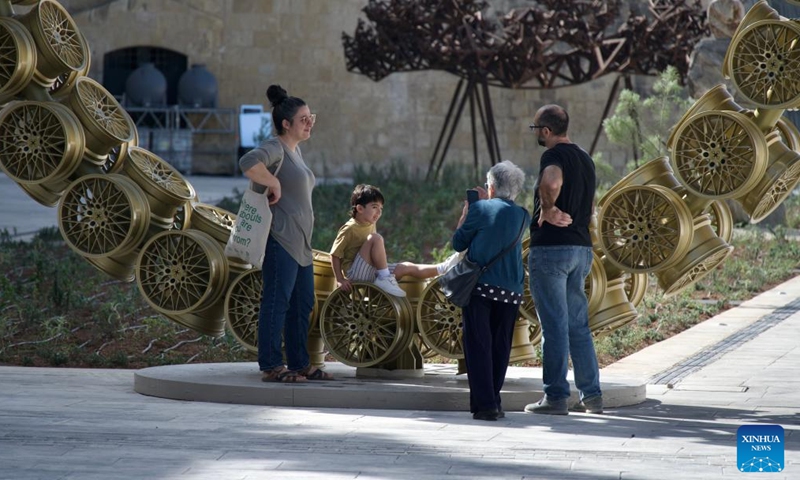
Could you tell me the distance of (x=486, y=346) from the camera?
8.08 metres

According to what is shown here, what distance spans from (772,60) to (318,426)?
12.1 feet

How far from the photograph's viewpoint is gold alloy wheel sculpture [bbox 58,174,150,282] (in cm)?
928

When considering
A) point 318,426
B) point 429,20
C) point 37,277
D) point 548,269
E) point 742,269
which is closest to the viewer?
point 318,426

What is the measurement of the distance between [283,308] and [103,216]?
5.01 feet

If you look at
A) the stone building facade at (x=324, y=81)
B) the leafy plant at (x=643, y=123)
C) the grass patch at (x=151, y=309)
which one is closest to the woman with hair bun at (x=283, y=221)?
the grass patch at (x=151, y=309)

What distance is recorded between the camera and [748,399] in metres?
8.91

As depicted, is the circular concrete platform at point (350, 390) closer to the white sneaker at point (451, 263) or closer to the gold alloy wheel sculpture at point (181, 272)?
the gold alloy wheel sculpture at point (181, 272)

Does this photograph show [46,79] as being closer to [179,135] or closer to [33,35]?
[33,35]

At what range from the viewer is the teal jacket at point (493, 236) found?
26.5 feet

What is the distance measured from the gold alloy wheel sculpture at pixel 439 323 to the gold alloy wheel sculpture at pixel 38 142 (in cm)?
256

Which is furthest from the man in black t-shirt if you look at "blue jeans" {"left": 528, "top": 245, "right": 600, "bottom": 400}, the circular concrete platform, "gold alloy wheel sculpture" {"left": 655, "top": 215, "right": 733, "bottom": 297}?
"gold alloy wheel sculpture" {"left": 655, "top": 215, "right": 733, "bottom": 297}

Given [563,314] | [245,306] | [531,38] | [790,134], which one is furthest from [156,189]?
[531,38]

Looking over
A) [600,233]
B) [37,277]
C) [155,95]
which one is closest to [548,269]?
[600,233]

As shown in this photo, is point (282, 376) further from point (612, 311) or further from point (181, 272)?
point (612, 311)
